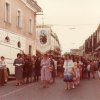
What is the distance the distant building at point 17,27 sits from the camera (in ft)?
101

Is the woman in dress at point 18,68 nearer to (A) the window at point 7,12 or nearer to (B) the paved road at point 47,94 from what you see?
(B) the paved road at point 47,94

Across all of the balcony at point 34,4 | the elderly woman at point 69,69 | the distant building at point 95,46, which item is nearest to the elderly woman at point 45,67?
the elderly woman at point 69,69

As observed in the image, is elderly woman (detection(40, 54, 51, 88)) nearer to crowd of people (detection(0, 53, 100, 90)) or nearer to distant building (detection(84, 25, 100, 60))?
crowd of people (detection(0, 53, 100, 90))

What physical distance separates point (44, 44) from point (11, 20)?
3.85 meters

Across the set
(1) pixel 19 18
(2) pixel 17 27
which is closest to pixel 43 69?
(2) pixel 17 27

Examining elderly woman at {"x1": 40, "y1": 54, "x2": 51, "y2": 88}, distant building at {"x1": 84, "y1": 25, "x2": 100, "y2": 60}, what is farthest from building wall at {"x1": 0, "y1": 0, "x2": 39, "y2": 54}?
distant building at {"x1": 84, "y1": 25, "x2": 100, "y2": 60}

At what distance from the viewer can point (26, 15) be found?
150 feet

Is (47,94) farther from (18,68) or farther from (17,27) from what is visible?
(17,27)

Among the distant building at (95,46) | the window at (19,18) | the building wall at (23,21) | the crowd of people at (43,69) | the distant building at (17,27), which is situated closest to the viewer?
the crowd of people at (43,69)

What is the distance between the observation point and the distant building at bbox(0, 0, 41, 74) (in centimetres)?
3087

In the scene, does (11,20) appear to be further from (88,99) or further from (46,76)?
(88,99)

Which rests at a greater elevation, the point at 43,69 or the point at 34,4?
the point at 34,4

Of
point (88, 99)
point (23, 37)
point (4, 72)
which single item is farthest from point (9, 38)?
point (88, 99)

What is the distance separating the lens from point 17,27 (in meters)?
41.4
